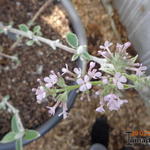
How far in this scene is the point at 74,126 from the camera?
1372 mm

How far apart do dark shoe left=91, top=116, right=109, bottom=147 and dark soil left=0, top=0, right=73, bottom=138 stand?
0.28 m

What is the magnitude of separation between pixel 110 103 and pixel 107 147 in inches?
30.6

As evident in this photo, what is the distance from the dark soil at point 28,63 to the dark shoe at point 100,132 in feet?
0.91

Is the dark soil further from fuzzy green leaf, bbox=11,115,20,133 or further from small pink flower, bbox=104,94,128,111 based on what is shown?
small pink flower, bbox=104,94,128,111

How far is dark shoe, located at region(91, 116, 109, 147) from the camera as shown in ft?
4.35

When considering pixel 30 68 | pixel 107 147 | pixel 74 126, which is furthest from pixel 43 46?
pixel 107 147

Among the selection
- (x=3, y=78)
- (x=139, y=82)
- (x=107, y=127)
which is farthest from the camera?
(x=107, y=127)

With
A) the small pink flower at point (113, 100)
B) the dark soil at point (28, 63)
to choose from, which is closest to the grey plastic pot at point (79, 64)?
the dark soil at point (28, 63)

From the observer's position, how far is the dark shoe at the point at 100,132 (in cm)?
133

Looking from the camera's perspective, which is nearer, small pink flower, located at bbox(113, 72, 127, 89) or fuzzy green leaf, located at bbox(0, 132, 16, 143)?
small pink flower, located at bbox(113, 72, 127, 89)

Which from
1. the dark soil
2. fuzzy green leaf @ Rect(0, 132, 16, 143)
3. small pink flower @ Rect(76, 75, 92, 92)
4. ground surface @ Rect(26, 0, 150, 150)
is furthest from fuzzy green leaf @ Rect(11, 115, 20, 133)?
ground surface @ Rect(26, 0, 150, 150)

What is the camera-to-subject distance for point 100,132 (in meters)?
1.32

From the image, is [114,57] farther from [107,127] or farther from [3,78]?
[107,127]

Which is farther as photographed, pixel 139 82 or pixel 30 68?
pixel 30 68
